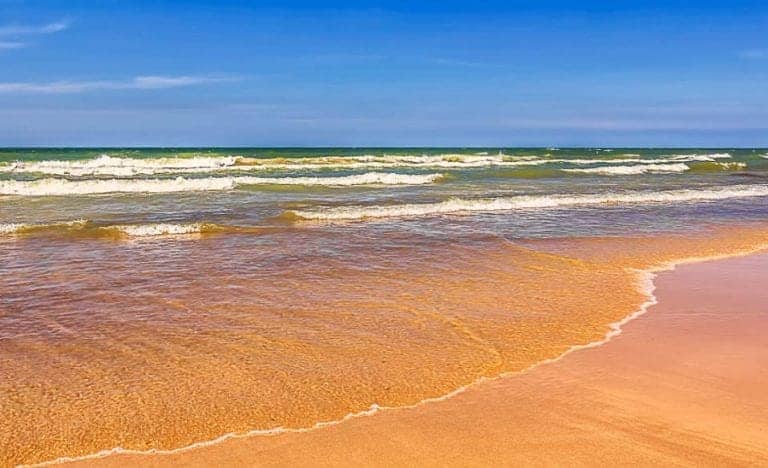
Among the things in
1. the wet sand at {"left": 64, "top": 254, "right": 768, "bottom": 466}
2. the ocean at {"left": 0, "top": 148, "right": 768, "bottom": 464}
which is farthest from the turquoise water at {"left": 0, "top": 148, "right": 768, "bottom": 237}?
the wet sand at {"left": 64, "top": 254, "right": 768, "bottom": 466}

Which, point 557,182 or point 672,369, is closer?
point 672,369

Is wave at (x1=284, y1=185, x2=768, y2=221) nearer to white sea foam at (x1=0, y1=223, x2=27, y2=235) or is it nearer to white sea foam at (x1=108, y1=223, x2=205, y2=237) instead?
white sea foam at (x1=108, y1=223, x2=205, y2=237)

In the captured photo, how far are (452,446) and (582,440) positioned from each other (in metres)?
0.79

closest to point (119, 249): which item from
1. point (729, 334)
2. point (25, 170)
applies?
point (729, 334)

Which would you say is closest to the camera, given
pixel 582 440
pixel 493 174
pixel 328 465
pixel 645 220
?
pixel 328 465

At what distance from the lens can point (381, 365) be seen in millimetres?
5094

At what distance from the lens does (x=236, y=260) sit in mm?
9492

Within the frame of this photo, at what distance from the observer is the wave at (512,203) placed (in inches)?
593

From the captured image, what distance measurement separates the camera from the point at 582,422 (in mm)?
4078

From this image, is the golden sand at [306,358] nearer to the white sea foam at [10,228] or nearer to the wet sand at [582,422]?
the wet sand at [582,422]

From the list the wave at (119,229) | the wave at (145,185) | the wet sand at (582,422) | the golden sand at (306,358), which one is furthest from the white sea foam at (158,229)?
the wave at (145,185)

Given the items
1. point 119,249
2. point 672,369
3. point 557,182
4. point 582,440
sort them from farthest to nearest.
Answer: point 557,182 < point 119,249 < point 672,369 < point 582,440

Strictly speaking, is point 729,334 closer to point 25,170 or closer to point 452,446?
point 452,446

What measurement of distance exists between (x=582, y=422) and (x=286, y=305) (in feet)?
12.2
